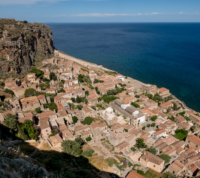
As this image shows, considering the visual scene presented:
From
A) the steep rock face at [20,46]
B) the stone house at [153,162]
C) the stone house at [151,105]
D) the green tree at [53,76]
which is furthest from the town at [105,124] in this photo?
the steep rock face at [20,46]

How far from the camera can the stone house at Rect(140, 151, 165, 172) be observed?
23069mm

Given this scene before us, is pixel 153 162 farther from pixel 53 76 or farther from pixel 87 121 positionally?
pixel 53 76

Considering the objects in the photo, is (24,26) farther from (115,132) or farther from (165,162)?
(165,162)

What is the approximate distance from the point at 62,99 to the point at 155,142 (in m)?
23.9

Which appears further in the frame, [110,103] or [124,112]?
[110,103]

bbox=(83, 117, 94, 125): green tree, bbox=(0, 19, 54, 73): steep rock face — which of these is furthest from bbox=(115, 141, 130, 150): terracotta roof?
bbox=(0, 19, 54, 73): steep rock face

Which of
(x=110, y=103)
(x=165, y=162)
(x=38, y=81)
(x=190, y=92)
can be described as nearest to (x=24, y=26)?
(x=38, y=81)

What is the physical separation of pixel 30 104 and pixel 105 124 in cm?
1731

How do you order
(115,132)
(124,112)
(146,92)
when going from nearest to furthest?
(115,132) < (124,112) < (146,92)

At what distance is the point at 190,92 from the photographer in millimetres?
58938

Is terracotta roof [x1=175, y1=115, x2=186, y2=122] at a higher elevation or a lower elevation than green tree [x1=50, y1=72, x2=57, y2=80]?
lower

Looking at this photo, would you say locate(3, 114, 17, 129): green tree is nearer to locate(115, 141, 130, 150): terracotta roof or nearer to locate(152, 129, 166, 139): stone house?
locate(115, 141, 130, 150): terracotta roof

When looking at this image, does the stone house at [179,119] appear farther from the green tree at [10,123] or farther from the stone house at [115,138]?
the green tree at [10,123]

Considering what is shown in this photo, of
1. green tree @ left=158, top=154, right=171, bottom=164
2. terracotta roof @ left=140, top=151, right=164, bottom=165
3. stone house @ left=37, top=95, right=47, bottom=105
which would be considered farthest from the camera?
stone house @ left=37, top=95, right=47, bottom=105
